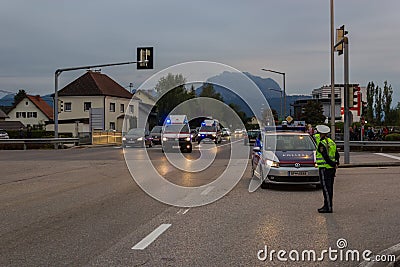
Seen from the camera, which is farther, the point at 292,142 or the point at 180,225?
the point at 292,142

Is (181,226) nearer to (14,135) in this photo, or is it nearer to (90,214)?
(90,214)

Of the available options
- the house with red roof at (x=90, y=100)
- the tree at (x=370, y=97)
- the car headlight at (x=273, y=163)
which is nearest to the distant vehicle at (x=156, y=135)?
the car headlight at (x=273, y=163)

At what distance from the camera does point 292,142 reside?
49.3ft

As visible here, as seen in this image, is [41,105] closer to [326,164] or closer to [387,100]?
[387,100]

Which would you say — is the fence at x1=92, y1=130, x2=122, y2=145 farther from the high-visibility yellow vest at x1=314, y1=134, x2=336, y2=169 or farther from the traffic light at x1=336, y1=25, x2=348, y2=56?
the high-visibility yellow vest at x1=314, y1=134, x2=336, y2=169

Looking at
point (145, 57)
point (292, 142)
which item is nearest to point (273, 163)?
point (292, 142)

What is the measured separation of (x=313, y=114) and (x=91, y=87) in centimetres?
3031

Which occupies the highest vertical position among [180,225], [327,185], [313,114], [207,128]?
[313,114]

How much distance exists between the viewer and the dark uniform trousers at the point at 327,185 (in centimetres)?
1038

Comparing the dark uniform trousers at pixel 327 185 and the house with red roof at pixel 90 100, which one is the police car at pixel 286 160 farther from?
the house with red roof at pixel 90 100

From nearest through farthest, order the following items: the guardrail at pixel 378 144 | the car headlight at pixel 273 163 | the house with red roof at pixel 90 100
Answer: the car headlight at pixel 273 163 → the guardrail at pixel 378 144 → the house with red roof at pixel 90 100

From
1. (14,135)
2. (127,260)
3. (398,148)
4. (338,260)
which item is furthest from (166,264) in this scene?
(14,135)

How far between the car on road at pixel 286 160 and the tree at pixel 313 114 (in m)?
53.7

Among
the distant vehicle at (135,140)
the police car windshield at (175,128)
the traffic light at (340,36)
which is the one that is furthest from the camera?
the distant vehicle at (135,140)
